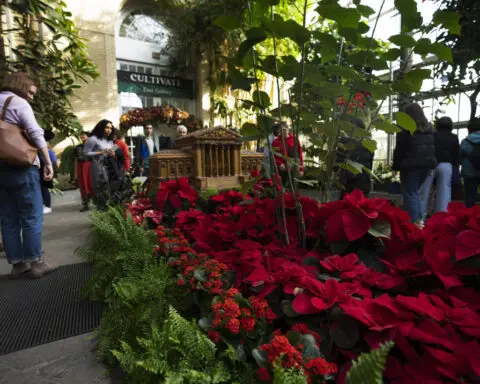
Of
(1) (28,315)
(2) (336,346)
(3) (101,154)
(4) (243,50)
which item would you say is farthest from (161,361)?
(3) (101,154)

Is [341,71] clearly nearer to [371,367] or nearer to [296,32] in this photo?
[296,32]

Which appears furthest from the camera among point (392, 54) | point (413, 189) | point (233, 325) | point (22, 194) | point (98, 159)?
point (98, 159)

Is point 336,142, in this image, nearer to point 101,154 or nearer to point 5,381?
point 5,381

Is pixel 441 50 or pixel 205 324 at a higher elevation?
pixel 441 50

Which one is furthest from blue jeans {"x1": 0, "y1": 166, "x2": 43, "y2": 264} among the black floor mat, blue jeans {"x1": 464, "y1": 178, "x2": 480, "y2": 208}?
blue jeans {"x1": 464, "y1": 178, "x2": 480, "y2": 208}

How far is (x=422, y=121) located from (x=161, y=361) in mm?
3890

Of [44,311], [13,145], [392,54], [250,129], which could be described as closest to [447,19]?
[392,54]

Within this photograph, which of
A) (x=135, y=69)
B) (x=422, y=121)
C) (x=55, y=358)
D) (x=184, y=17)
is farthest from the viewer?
(x=135, y=69)

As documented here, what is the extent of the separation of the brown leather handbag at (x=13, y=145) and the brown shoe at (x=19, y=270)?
900 mm

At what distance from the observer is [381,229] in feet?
4.27

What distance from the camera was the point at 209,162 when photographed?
3.95m

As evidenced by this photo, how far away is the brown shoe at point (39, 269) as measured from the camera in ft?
8.89

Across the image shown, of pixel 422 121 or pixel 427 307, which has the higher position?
pixel 422 121

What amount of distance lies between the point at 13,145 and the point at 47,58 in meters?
3.96
